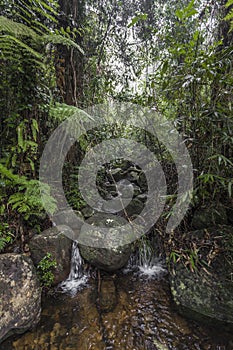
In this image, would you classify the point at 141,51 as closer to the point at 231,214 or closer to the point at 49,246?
the point at 231,214

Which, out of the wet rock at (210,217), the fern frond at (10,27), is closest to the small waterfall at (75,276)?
the wet rock at (210,217)

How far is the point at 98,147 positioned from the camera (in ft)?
14.8

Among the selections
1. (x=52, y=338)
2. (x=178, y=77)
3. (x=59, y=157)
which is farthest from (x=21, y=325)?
(x=178, y=77)

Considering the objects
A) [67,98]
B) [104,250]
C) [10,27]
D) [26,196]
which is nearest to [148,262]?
[104,250]

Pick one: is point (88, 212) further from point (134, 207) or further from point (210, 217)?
point (210, 217)

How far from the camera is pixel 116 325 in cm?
218

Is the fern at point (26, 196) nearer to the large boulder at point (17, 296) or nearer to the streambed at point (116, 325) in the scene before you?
the large boulder at point (17, 296)

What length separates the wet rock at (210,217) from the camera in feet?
8.87

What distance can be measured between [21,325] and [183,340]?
1583mm

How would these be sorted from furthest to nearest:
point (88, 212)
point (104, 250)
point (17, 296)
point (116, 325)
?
point (88, 212), point (104, 250), point (116, 325), point (17, 296)

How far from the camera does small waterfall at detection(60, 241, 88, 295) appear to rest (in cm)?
267

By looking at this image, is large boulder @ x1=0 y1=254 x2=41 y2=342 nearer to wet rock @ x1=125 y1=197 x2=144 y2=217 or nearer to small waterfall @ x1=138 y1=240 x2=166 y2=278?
small waterfall @ x1=138 y1=240 x2=166 y2=278

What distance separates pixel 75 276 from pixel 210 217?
2.00 meters

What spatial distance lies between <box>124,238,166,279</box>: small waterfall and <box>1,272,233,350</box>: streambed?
1.14ft
